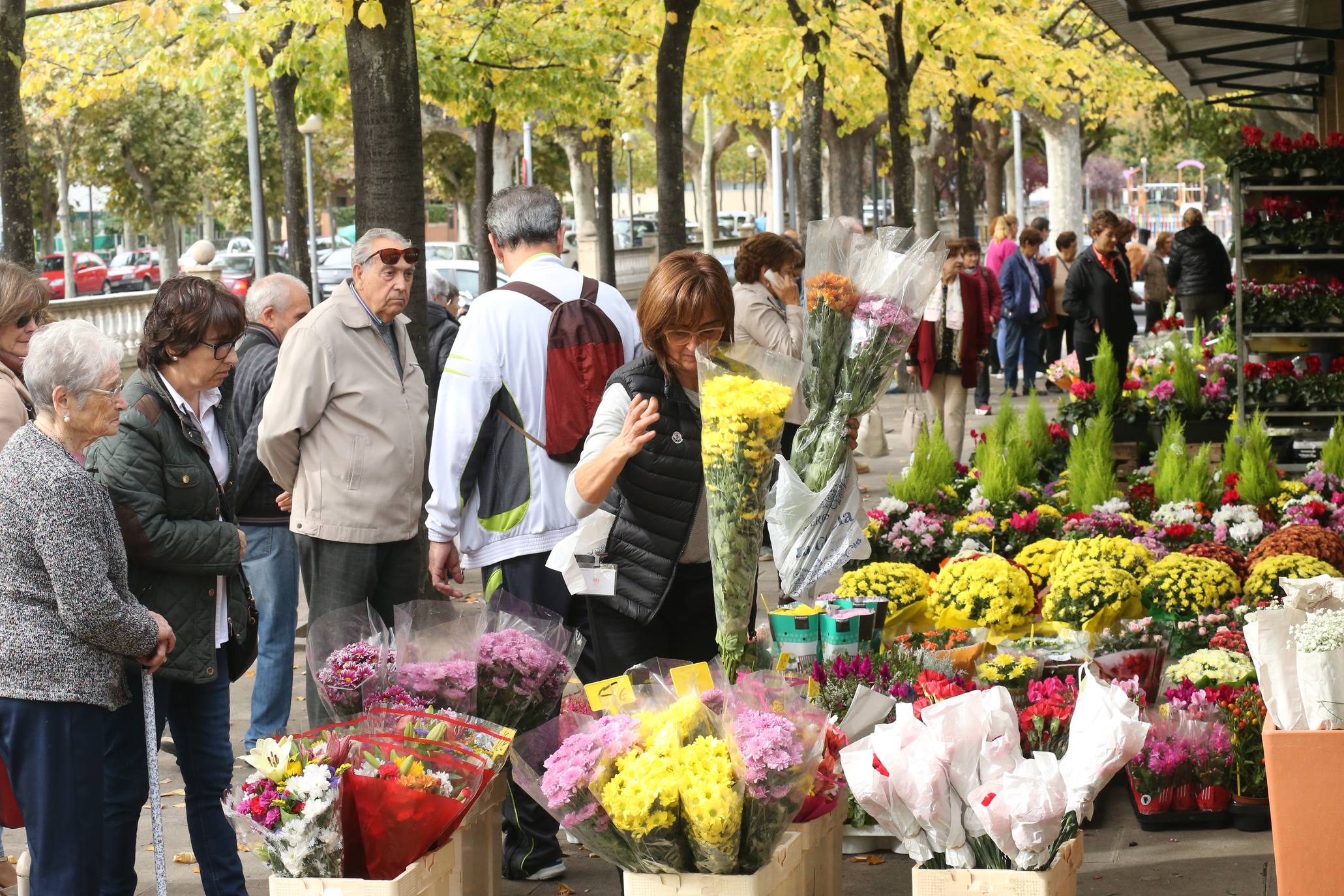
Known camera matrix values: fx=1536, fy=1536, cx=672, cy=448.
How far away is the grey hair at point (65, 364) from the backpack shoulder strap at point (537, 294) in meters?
1.47

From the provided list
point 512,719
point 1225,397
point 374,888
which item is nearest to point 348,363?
point 512,719

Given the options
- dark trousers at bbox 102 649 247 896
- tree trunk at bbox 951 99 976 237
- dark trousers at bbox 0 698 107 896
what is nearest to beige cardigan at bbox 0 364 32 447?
dark trousers at bbox 102 649 247 896

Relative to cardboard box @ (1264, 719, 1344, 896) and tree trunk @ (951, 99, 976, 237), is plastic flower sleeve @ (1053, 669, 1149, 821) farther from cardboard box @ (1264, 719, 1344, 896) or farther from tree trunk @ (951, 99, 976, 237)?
tree trunk @ (951, 99, 976, 237)

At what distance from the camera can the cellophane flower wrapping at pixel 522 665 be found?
4.06m

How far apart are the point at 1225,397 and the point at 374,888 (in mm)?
8903

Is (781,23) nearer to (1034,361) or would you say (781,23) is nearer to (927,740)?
(1034,361)

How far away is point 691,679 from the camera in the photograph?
360 cm

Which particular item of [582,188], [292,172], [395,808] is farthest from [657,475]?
[582,188]

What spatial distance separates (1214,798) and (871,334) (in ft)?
6.75

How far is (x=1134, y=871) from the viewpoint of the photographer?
465cm

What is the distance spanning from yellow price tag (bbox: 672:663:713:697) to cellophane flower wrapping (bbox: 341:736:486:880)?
0.52 metres

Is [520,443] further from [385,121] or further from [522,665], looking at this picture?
[385,121]

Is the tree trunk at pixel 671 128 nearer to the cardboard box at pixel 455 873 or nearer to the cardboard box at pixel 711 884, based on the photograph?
the cardboard box at pixel 455 873

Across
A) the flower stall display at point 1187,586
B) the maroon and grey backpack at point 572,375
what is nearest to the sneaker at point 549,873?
the maroon and grey backpack at point 572,375
